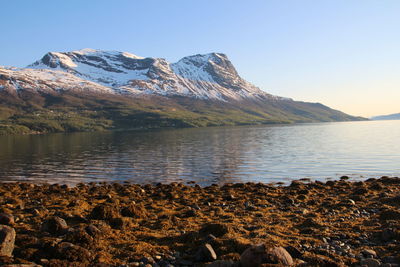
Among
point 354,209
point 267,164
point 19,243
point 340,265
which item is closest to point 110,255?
point 19,243

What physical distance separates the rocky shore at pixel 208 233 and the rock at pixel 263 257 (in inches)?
1.5

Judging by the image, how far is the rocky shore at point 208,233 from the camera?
13242mm

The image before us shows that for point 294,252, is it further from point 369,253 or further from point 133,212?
point 133,212

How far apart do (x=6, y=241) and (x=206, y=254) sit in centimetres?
834

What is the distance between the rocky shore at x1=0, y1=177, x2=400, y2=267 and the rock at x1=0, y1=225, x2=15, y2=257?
0.04 m

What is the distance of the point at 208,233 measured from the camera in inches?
663

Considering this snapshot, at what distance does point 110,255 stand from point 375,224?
1587 centimetres

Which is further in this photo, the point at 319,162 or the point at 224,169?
the point at 319,162

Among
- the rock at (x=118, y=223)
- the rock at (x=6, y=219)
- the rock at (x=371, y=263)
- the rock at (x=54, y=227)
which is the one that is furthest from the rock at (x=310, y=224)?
the rock at (x=6, y=219)

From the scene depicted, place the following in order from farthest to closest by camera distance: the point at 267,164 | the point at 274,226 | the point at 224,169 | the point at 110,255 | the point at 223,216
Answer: the point at 267,164, the point at 224,169, the point at 223,216, the point at 274,226, the point at 110,255

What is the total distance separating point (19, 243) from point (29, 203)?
47.1 feet

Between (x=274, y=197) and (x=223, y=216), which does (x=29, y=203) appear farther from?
(x=274, y=197)

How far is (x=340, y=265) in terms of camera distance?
12594 mm

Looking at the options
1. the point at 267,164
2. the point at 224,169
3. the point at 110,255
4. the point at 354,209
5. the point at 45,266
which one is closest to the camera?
the point at 45,266
